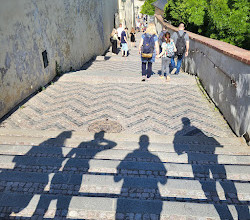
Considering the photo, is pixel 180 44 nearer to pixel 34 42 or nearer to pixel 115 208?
pixel 34 42

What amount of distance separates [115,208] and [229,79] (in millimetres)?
4000

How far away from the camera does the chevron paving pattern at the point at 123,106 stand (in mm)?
5418

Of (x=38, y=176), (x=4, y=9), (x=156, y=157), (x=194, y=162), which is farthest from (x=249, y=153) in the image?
(x=4, y=9)

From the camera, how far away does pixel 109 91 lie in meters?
7.39

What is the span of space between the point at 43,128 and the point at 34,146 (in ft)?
3.64

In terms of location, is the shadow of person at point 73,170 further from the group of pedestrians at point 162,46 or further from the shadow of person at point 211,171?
the group of pedestrians at point 162,46

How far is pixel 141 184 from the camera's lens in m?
3.32

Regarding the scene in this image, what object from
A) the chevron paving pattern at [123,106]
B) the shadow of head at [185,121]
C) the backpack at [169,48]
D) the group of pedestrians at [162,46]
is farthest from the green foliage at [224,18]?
the shadow of head at [185,121]

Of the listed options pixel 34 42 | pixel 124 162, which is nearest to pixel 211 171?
pixel 124 162

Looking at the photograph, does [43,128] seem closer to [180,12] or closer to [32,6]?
[32,6]

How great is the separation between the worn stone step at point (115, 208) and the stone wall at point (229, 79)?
86.2 inches

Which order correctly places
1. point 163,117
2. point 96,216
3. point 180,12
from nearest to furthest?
point 96,216 → point 163,117 → point 180,12

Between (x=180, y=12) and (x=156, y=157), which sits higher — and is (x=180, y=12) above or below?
above

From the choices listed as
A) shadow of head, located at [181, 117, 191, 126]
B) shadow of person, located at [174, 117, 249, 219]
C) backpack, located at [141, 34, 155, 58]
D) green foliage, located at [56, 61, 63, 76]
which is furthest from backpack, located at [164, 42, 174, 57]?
green foliage, located at [56, 61, 63, 76]
